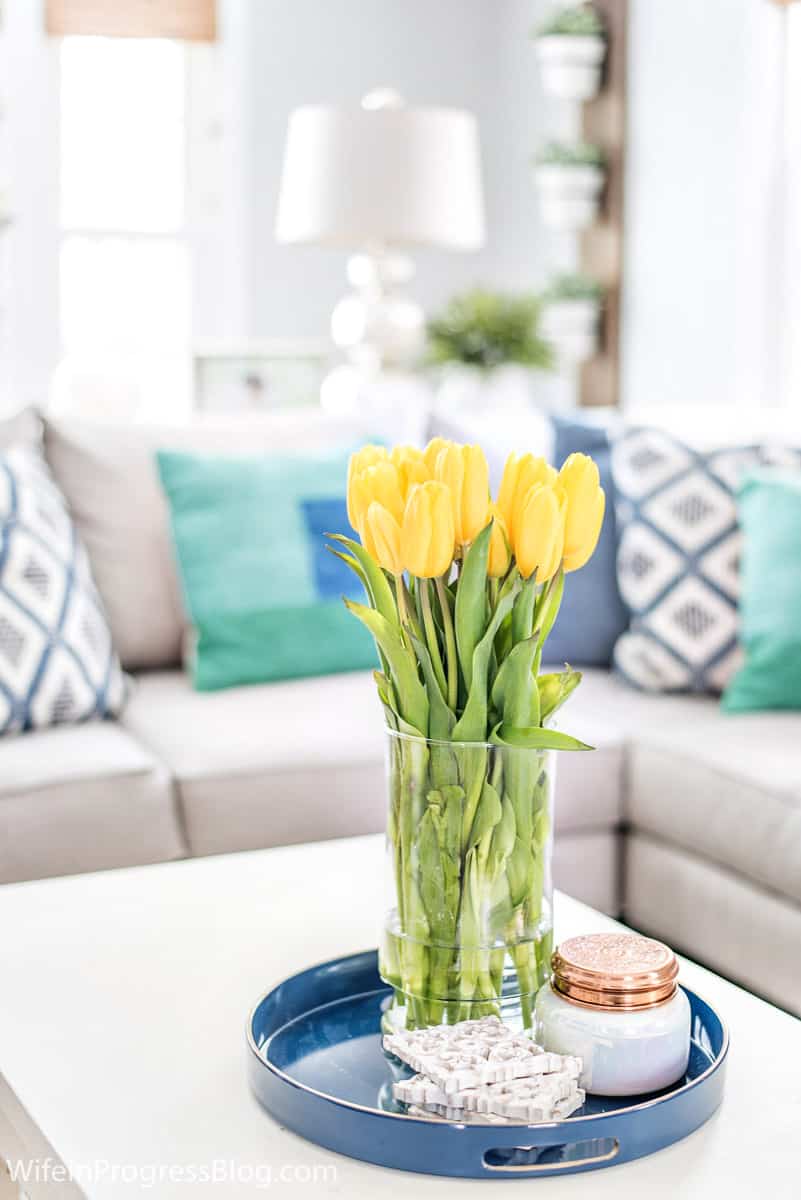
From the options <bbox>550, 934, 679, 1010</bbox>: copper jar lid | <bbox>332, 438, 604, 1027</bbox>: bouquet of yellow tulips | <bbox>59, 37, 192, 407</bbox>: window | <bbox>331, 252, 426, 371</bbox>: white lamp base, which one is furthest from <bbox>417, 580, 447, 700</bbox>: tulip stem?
<bbox>59, 37, 192, 407</bbox>: window

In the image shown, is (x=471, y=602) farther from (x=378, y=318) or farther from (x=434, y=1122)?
(x=378, y=318)

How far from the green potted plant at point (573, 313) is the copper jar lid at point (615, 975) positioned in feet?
12.3

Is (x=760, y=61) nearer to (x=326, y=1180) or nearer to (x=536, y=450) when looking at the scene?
(x=536, y=450)

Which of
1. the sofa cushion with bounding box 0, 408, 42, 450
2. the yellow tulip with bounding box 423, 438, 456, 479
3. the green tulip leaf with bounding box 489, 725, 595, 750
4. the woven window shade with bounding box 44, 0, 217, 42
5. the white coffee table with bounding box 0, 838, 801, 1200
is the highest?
the woven window shade with bounding box 44, 0, 217, 42

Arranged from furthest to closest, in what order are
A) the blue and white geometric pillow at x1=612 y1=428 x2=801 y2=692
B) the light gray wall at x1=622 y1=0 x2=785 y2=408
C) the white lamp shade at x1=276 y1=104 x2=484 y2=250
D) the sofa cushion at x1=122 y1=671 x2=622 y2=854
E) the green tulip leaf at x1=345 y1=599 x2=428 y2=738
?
1. the light gray wall at x1=622 y1=0 x2=785 y2=408
2. the white lamp shade at x1=276 y1=104 x2=484 y2=250
3. the blue and white geometric pillow at x1=612 y1=428 x2=801 y2=692
4. the sofa cushion at x1=122 y1=671 x2=622 y2=854
5. the green tulip leaf at x1=345 y1=599 x2=428 y2=738

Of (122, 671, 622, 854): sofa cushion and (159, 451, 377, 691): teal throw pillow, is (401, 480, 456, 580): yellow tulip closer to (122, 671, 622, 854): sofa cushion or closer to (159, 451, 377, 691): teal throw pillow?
(122, 671, 622, 854): sofa cushion

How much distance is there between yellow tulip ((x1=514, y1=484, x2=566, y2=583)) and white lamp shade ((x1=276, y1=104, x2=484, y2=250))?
2446 mm

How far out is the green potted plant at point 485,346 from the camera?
4.75 meters

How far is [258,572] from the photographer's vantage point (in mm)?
2396

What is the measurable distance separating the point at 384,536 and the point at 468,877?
10.0 inches

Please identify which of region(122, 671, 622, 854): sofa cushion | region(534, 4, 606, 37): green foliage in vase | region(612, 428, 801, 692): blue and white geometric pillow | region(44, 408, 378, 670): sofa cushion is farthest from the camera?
region(534, 4, 606, 37): green foliage in vase

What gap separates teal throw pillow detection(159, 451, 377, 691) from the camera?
2.38 meters

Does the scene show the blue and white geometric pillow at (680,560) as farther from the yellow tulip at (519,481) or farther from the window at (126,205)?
the window at (126,205)

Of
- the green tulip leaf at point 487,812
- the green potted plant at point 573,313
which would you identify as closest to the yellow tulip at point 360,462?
the green tulip leaf at point 487,812
